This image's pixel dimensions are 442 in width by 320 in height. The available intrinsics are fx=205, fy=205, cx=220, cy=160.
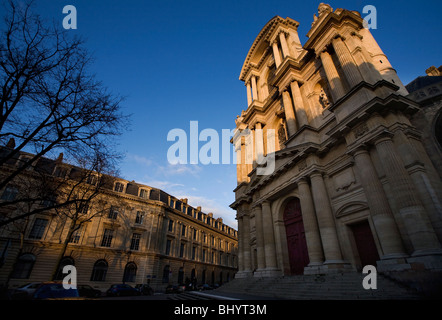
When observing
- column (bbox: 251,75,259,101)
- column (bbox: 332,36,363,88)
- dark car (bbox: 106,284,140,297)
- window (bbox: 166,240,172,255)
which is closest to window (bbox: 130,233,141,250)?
window (bbox: 166,240,172,255)

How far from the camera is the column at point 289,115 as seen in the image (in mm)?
14773

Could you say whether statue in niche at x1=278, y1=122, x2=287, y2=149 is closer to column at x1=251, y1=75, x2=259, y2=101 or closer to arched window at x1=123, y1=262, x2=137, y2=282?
column at x1=251, y1=75, x2=259, y2=101

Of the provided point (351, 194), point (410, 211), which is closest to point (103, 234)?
point (351, 194)

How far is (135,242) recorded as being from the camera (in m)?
27.7

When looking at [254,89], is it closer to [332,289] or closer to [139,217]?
[332,289]

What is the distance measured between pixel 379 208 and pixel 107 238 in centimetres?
2839

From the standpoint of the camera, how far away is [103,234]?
25734 millimetres

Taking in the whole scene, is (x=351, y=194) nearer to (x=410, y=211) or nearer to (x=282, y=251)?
(x=410, y=211)

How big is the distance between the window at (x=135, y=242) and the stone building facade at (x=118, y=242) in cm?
13

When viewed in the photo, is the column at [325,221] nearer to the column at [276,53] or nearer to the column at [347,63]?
the column at [347,63]

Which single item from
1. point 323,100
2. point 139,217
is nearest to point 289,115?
point 323,100

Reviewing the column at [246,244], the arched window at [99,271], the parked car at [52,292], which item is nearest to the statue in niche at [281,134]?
the column at [246,244]

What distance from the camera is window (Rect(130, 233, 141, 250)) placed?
27.4 meters

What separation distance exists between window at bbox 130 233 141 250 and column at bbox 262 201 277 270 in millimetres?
20349
